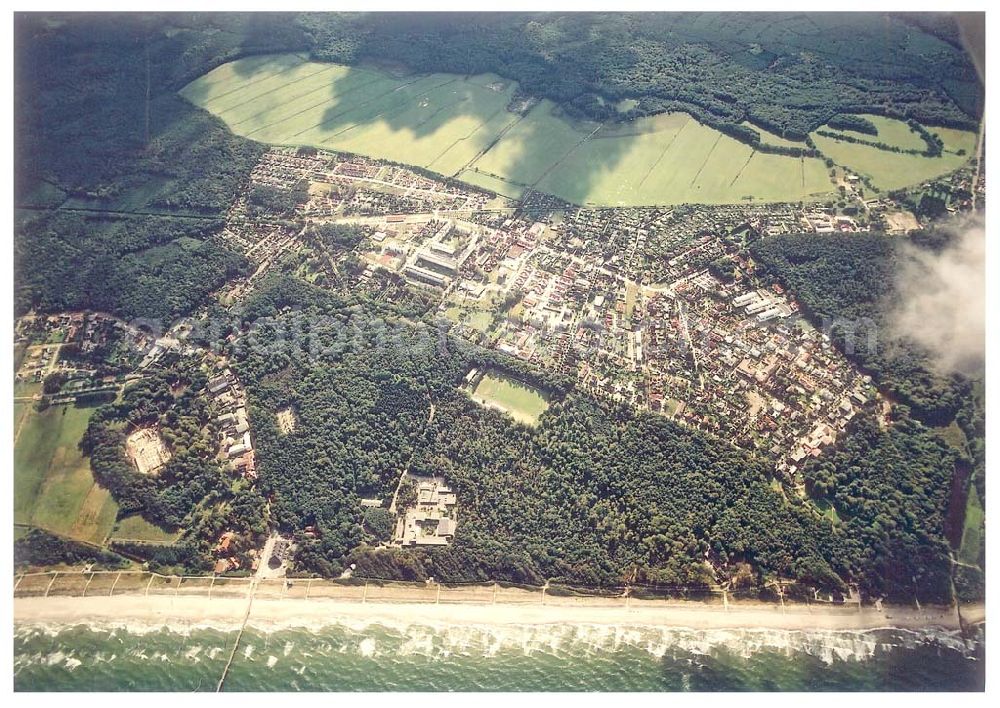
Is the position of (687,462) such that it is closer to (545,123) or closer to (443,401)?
(443,401)

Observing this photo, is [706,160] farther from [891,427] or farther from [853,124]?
[891,427]

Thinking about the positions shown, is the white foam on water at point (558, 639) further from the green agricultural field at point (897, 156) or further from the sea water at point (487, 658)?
the green agricultural field at point (897, 156)

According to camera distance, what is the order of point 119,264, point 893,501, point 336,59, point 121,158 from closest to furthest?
point 893,501 < point 119,264 < point 121,158 < point 336,59

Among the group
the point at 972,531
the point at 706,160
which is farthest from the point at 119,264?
the point at 972,531

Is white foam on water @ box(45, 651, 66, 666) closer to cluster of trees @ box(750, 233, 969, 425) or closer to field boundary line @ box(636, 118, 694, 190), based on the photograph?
cluster of trees @ box(750, 233, 969, 425)

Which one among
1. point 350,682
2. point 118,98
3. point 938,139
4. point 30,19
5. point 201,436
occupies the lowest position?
point 350,682

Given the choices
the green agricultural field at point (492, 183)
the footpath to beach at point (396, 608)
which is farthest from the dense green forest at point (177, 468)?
the green agricultural field at point (492, 183)

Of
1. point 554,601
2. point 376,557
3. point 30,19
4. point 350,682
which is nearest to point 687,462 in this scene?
point 554,601
